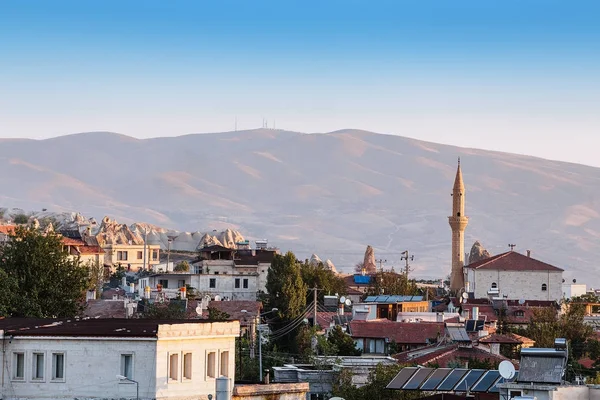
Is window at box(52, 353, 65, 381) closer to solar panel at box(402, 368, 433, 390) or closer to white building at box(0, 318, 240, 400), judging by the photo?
white building at box(0, 318, 240, 400)

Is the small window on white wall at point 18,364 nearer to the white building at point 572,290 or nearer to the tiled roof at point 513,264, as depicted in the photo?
the tiled roof at point 513,264

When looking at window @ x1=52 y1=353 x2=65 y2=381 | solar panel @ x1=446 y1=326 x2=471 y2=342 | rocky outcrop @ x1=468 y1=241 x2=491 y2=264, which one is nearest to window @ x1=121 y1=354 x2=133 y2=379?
window @ x1=52 y1=353 x2=65 y2=381

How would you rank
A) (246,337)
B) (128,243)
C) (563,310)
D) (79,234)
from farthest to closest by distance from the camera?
(128,243) < (79,234) < (563,310) < (246,337)

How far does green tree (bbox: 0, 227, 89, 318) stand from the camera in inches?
2272

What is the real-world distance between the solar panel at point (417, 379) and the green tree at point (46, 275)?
73.9ft

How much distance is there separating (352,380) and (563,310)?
4139 cm

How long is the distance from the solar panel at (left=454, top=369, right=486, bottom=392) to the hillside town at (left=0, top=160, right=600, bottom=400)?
0.05m

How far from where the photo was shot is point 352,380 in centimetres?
4938

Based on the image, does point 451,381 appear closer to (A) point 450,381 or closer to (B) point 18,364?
(A) point 450,381

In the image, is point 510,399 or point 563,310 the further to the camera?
point 563,310

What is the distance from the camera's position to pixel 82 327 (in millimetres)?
33125

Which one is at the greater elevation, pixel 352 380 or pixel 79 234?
pixel 79 234

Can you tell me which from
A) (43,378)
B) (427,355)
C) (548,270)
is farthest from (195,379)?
(548,270)

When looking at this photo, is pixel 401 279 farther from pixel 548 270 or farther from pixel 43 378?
pixel 43 378
